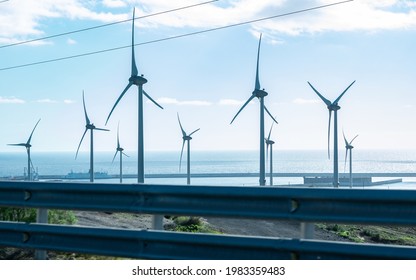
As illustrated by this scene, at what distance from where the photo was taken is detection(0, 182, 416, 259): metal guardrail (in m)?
4.91

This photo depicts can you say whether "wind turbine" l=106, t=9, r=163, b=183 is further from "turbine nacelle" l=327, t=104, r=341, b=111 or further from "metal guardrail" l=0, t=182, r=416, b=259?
"metal guardrail" l=0, t=182, r=416, b=259

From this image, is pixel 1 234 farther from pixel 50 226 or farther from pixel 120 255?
pixel 120 255

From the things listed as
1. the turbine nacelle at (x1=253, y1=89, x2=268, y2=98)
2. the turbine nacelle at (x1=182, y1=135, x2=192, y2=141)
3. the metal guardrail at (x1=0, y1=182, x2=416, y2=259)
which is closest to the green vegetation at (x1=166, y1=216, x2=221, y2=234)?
the metal guardrail at (x1=0, y1=182, x2=416, y2=259)

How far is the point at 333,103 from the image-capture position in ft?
145

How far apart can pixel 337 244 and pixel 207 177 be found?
164010 millimetres

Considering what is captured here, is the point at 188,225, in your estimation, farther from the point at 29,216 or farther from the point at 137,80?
the point at 137,80

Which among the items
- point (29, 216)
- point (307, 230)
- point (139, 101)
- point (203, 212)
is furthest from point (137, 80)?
point (307, 230)

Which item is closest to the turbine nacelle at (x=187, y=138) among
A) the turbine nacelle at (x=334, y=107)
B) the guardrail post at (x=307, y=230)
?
the turbine nacelle at (x=334, y=107)

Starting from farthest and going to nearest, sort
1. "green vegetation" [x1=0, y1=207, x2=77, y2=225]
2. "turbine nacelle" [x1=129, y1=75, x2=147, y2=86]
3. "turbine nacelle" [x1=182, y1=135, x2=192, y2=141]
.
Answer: "turbine nacelle" [x1=182, y1=135, x2=192, y2=141], "turbine nacelle" [x1=129, y1=75, x2=147, y2=86], "green vegetation" [x1=0, y1=207, x2=77, y2=225]

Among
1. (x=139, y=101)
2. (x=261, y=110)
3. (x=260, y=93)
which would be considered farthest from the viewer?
(x=260, y=93)

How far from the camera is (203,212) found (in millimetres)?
5539

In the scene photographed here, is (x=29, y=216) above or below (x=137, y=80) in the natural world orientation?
below

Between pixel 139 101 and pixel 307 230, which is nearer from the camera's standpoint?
pixel 307 230

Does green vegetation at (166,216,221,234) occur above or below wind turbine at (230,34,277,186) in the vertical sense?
below
